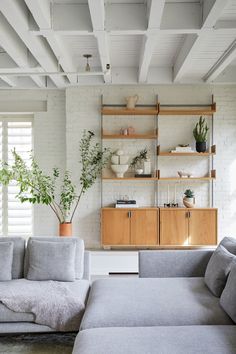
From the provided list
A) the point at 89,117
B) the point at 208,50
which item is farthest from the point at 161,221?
the point at 208,50

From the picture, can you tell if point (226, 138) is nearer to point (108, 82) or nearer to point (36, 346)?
point (108, 82)

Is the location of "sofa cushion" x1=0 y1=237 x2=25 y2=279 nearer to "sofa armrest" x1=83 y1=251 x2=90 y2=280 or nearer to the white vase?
"sofa armrest" x1=83 y1=251 x2=90 y2=280

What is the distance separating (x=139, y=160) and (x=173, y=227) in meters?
1.22

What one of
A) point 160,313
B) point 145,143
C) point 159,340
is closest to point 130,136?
point 145,143

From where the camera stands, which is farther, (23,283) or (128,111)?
(128,111)

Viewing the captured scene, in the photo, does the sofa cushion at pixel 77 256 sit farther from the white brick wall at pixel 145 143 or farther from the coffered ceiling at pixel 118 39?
the white brick wall at pixel 145 143

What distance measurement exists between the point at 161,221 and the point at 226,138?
175 cm

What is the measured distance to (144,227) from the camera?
579cm

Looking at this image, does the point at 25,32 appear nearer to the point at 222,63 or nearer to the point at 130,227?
the point at 222,63

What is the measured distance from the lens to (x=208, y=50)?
4.64 meters

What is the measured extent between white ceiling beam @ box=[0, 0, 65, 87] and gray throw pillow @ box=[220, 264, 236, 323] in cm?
280

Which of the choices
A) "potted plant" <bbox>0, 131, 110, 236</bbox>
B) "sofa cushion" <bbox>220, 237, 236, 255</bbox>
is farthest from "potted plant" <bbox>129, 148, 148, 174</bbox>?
"sofa cushion" <bbox>220, 237, 236, 255</bbox>

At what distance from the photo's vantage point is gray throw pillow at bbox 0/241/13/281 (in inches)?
139

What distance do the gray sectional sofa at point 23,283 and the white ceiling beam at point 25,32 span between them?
210 cm
